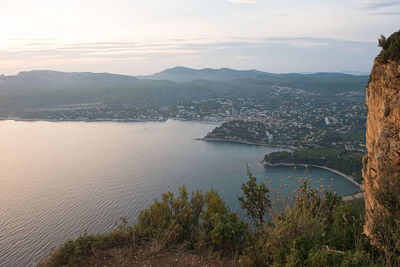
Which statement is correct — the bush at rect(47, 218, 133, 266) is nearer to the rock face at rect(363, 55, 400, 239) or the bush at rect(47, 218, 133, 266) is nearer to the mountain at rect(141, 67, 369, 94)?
the rock face at rect(363, 55, 400, 239)

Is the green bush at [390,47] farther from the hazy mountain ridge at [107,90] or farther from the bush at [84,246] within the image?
the hazy mountain ridge at [107,90]

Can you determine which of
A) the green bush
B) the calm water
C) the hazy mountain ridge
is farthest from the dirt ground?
the hazy mountain ridge

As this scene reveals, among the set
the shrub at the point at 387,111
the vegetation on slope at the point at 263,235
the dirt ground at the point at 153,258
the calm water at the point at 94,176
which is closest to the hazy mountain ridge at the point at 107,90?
the calm water at the point at 94,176

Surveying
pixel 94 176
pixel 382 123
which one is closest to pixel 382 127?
pixel 382 123

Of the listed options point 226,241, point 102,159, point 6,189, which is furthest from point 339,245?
point 102,159

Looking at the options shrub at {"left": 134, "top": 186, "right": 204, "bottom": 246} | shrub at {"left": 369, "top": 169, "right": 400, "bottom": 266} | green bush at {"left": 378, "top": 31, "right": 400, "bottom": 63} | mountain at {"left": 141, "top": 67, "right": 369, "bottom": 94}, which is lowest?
shrub at {"left": 134, "top": 186, "right": 204, "bottom": 246}

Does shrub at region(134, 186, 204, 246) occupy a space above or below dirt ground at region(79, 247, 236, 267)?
above

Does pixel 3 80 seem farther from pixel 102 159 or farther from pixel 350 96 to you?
pixel 350 96
